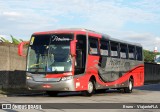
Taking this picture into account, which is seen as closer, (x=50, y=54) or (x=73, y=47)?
(x=73, y=47)

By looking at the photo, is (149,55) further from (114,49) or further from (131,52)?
(114,49)

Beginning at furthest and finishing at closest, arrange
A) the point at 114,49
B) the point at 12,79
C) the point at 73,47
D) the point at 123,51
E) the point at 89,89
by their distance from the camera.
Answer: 1. the point at 12,79
2. the point at 123,51
3. the point at 114,49
4. the point at 89,89
5. the point at 73,47

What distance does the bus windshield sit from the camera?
18.3 meters

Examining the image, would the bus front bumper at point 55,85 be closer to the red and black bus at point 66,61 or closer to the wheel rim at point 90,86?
the red and black bus at point 66,61

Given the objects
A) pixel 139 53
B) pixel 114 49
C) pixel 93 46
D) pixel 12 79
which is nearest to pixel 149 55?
pixel 139 53

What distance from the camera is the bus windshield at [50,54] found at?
60.2 feet

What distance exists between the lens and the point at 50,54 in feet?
60.9

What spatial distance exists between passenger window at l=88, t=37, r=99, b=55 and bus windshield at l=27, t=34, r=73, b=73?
153 centimetres

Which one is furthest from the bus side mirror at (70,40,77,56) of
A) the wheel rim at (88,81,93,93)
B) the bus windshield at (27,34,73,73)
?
the wheel rim at (88,81,93,93)

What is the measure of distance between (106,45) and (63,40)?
4.05 m

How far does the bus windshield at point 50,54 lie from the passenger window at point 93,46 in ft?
5.04

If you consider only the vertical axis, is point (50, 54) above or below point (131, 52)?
below

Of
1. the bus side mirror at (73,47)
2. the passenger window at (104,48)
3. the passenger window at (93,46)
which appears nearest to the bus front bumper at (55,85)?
the bus side mirror at (73,47)

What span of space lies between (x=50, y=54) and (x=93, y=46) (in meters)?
2.59
